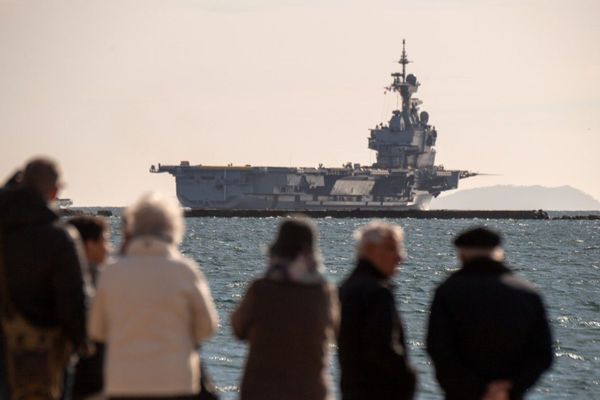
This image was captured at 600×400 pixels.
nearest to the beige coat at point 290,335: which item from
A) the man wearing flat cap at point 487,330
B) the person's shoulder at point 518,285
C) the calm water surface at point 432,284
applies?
the man wearing flat cap at point 487,330

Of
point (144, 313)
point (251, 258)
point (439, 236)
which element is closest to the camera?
point (144, 313)

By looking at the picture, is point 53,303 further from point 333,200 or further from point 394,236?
point 333,200

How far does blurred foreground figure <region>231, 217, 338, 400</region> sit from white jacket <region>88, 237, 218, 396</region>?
512mm

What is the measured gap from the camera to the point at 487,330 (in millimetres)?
6844

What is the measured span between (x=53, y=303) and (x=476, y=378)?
6.57 ft

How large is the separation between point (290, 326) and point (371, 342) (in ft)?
1.33

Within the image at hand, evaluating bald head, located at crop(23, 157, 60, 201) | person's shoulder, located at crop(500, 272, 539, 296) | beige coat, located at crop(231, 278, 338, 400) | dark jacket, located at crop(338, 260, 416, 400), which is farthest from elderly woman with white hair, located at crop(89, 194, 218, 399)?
person's shoulder, located at crop(500, 272, 539, 296)

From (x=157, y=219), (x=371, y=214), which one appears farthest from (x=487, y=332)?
(x=371, y=214)

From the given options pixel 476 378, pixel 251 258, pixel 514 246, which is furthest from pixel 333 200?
pixel 476 378

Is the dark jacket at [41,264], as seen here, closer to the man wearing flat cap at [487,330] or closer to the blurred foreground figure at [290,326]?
the blurred foreground figure at [290,326]

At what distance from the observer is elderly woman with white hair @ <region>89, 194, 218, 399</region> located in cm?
595

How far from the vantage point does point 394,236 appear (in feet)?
22.3

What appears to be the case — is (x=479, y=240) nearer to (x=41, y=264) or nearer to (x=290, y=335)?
(x=290, y=335)

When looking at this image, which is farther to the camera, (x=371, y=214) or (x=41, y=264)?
(x=371, y=214)
